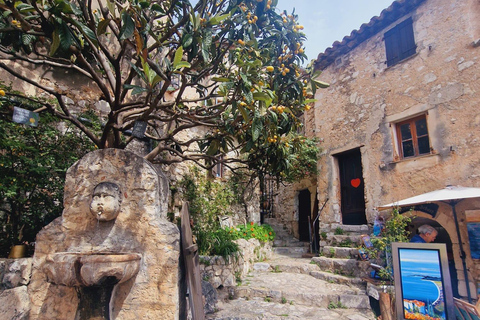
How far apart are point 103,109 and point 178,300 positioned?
4879 mm

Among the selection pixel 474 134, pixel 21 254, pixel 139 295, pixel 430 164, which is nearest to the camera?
pixel 139 295

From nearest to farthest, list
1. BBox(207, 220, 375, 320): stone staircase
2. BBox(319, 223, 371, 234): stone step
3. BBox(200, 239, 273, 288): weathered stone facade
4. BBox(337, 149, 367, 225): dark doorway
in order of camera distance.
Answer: BBox(207, 220, 375, 320): stone staircase → BBox(200, 239, 273, 288): weathered stone facade → BBox(319, 223, 371, 234): stone step → BBox(337, 149, 367, 225): dark doorway

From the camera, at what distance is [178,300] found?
2316mm

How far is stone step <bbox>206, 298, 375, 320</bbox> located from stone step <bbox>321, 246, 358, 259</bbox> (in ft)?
5.58

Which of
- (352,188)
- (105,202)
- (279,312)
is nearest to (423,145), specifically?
(352,188)

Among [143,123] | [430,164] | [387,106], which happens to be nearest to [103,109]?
Answer: [143,123]

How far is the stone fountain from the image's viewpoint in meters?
2.20

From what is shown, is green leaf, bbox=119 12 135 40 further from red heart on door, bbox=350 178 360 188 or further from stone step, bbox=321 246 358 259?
red heart on door, bbox=350 178 360 188

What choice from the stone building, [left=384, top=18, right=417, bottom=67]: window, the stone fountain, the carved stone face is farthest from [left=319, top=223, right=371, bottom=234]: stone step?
the carved stone face

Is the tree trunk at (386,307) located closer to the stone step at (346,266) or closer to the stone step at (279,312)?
the stone step at (279,312)

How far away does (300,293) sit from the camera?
5062 millimetres

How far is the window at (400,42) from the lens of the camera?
255 inches

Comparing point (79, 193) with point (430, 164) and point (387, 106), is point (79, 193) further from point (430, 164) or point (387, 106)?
point (387, 106)

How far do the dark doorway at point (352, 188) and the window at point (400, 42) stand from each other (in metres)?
2.42
